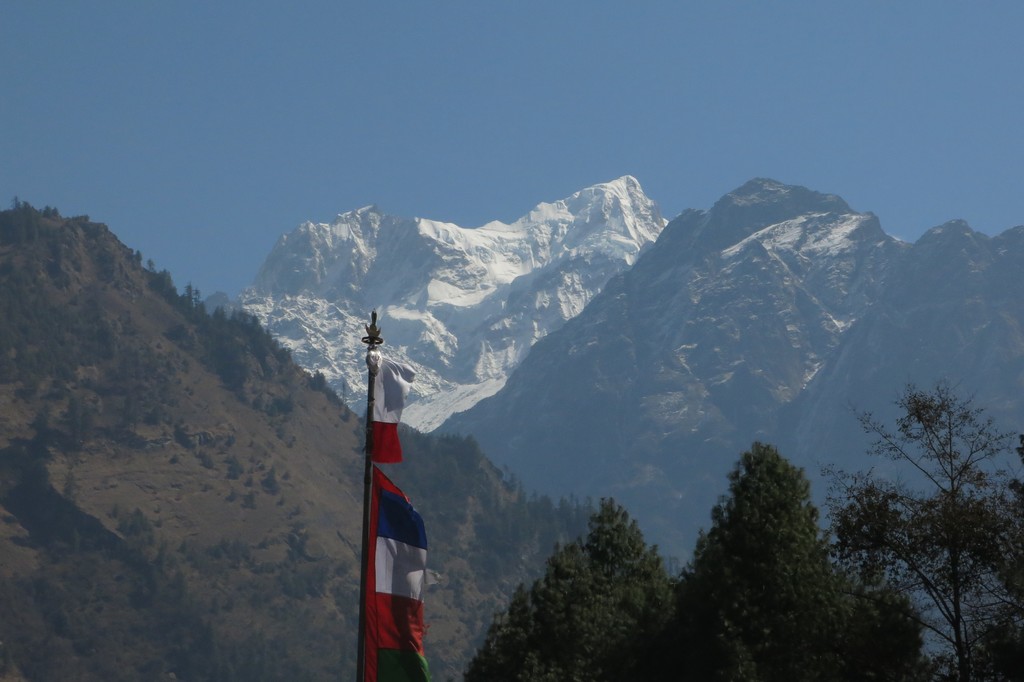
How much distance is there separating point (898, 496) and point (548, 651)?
36.2 m

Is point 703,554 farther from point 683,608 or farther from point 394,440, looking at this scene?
point 394,440

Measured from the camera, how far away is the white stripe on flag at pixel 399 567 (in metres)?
42.4

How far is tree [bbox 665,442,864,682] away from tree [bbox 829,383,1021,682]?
587 centimetres

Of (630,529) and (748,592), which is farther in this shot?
(630,529)

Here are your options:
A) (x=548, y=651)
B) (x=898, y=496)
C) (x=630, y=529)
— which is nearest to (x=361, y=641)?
(x=898, y=496)

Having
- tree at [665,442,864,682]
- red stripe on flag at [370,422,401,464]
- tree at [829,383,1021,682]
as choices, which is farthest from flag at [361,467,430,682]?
tree at [665,442,864,682]

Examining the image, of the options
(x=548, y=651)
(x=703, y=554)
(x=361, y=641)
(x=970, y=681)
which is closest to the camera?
(x=361, y=641)

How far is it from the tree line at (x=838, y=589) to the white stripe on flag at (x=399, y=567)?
15813mm

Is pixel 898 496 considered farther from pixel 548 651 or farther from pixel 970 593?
pixel 548 651

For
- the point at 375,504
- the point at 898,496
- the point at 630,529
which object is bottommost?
the point at 375,504

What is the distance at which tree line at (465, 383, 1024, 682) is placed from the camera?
50312mm

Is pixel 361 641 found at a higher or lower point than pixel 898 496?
lower

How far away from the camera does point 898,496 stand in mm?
51844

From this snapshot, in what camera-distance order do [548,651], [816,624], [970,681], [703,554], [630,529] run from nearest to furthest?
[970,681] < [816,624] < [703,554] < [548,651] < [630,529]
